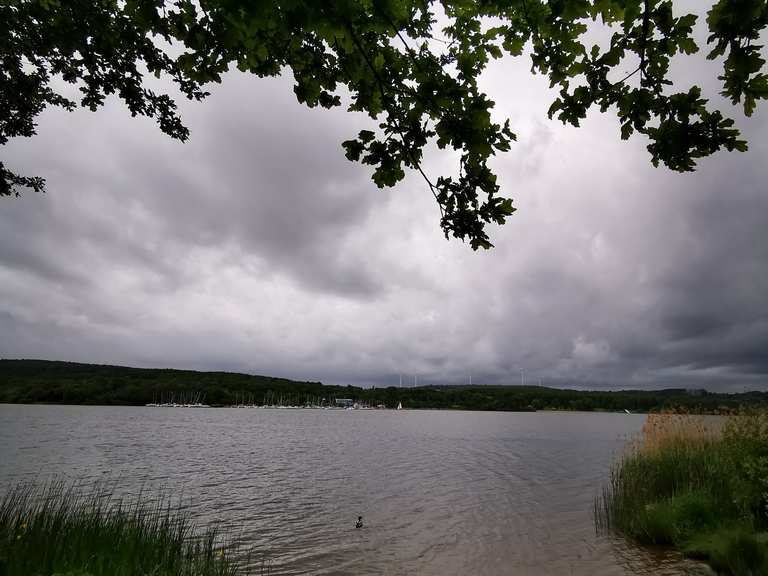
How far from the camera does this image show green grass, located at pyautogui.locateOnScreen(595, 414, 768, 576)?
29.0 feet

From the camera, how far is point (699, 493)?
11.9 metres

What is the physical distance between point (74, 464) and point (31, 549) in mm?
28514

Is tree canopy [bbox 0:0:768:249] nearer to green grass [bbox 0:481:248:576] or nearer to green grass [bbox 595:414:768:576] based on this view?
green grass [bbox 0:481:248:576]

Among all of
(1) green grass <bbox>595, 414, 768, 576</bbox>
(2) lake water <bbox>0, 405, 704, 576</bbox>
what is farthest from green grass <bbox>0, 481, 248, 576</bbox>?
(1) green grass <bbox>595, 414, 768, 576</bbox>

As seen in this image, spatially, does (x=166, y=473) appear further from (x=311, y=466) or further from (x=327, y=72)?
(x=327, y=72)

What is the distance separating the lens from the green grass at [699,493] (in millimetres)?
8828

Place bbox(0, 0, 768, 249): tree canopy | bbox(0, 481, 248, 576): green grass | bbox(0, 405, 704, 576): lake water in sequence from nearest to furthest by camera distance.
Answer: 1. bbox(0, 0, 768, 249): tree canopy
2. bbox(0, 481, 248, 576): green grass
3. bbox(0, 405, 704, 576): lake water

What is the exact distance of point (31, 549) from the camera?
21.6 ft

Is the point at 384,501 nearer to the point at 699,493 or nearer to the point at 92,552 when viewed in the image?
the point at 699,493

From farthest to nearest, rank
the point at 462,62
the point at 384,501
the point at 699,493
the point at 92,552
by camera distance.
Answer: the point at 384,501, the point at 699,493, the point at 92,552, the point at 462,62

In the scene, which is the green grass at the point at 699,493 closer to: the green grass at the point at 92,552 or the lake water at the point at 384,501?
the lake water at the point at 384,501

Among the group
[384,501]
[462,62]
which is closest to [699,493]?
[384,501]

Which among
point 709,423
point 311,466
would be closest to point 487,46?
point 709,423

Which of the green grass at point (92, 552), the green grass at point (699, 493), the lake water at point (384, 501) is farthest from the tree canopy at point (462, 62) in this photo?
the lake water at point (384, 501)
